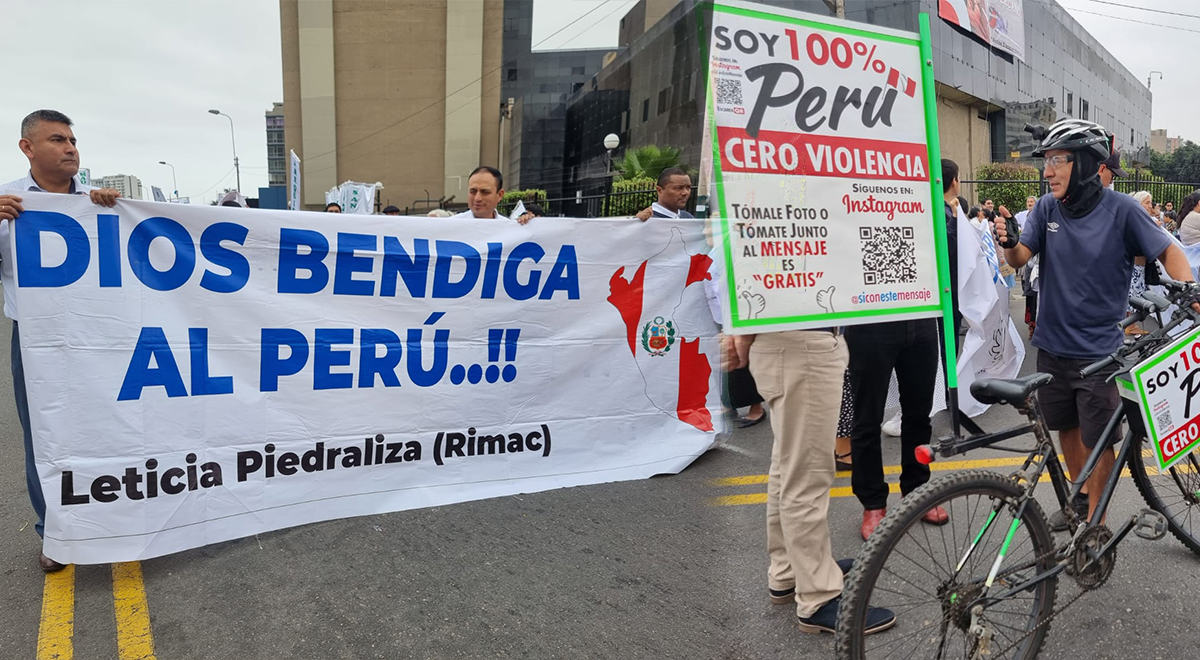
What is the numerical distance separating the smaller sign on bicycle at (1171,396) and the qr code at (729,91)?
5.37ft

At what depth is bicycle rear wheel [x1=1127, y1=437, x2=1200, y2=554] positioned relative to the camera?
3270 millimetres

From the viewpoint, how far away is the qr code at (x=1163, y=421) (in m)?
2.75

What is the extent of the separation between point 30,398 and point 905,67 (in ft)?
12.2

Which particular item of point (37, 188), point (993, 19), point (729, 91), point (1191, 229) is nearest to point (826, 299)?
point (729, 91)

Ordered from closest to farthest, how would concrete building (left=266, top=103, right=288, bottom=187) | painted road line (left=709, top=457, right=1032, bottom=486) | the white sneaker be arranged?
1. painted road line (left=709, top=457, right=1032, bottom=486)
2. the white sneaker
3. concrete building (left=266, top=103, right=288, bottom=187)

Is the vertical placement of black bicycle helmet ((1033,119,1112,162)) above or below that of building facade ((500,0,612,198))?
below

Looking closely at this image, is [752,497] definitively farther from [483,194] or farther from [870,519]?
[483,194]

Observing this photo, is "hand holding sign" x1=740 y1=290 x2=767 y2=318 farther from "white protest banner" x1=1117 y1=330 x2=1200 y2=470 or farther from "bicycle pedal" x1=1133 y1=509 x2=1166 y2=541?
"bicycle pedal" x1=1133 y1=509 x2=1166 y2=541

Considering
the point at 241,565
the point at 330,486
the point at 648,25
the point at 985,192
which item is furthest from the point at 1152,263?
the point at 648,25

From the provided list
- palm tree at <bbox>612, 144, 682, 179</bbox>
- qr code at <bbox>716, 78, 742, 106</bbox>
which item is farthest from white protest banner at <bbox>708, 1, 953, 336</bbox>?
palm tree at <bbox>612, 144, 682, 179</bbox>

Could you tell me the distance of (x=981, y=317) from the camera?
18.3 ft

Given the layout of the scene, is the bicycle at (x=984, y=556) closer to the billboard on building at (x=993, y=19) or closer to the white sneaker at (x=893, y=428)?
the white sneaker at (x=893, y=428)

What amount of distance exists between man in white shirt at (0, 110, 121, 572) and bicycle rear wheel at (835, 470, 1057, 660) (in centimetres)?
332

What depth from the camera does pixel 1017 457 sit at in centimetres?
516
